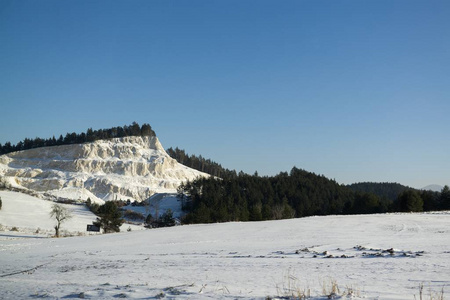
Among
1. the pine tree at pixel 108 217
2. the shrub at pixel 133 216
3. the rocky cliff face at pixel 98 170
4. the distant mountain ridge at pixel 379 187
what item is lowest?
the shrub at pixel 133 216

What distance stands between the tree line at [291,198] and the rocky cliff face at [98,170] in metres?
43.8

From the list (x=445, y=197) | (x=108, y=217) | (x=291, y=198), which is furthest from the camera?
(x=291, y=198)

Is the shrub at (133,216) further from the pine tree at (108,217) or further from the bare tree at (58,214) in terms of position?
the pine tree at (108,217)

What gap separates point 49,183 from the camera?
462ft

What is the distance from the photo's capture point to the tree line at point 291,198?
71938 mm

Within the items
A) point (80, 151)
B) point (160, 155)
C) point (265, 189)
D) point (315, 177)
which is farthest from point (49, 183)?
point (315, 177)

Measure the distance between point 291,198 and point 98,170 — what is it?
103 meters

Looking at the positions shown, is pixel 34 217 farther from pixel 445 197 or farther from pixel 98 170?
pixel 445 197

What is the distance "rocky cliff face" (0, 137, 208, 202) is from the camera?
461ft

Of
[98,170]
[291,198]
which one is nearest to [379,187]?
[291,198]

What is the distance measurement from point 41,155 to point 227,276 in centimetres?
18766

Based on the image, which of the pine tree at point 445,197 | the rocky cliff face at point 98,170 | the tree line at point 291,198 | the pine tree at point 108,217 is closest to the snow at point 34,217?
the pine tree at point 108,217

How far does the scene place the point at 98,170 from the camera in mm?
163750

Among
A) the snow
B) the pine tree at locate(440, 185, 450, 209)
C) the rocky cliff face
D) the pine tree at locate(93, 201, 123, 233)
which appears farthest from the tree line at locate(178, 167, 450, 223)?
the rocky cliff face
